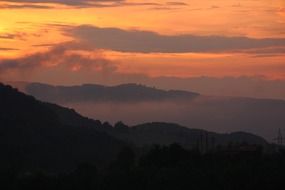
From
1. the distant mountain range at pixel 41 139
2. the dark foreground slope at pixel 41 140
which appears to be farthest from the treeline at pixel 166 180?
the distant mountain range at pixel 41 139

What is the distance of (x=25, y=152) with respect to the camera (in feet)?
409

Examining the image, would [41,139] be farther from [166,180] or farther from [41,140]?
[166,180]

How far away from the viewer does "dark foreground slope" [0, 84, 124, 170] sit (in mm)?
121919

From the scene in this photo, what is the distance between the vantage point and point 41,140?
5335 inches

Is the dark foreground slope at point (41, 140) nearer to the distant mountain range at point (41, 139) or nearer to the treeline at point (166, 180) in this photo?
the distant mountain range at point (41, 139)

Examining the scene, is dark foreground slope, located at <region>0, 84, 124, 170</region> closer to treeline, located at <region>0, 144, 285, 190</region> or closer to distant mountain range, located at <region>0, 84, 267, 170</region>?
distant mountain range, located at <region>0, 84, 267, 170</region>

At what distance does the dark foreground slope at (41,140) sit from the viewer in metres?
122

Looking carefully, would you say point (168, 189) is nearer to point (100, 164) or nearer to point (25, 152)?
point (100, 164)

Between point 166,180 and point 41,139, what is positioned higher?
point 41,139

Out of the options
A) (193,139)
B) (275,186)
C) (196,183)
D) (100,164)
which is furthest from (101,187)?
(193,139)

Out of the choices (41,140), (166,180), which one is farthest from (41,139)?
(166,180)

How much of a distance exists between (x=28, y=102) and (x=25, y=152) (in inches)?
1263

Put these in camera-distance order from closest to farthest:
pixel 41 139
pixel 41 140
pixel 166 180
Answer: pixel 166 180, pixel 41 140, pixel 41 139

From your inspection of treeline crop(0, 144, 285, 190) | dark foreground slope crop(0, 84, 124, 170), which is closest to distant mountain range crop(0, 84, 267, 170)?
dark foreground slope crop(0, 84, 124, 170)
